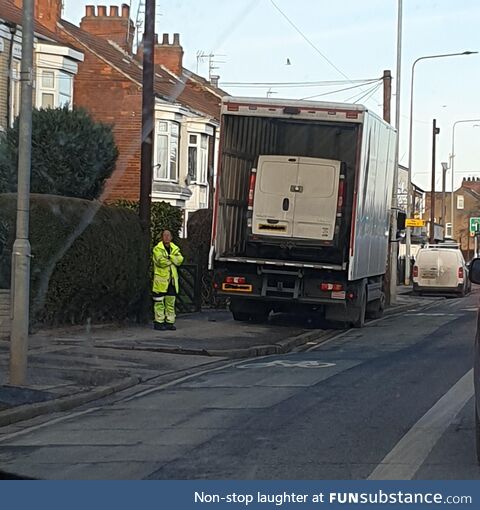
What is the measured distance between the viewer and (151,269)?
19188mm

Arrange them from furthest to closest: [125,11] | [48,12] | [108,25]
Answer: [108,25] → [125,11] → [48,12]

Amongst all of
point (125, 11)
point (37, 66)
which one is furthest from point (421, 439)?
point (125, 11)

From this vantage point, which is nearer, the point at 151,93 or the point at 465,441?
the point at 465,441

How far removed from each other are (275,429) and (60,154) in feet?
39.7

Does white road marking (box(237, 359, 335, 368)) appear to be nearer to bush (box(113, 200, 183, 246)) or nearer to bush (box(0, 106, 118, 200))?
bush (box(0, 106, 118, 200))

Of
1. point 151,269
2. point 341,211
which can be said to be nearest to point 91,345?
point 151,269

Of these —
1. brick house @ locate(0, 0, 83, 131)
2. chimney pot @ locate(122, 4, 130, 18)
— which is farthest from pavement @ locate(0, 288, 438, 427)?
chimney pot @ locate(122, 4, 130, 18)

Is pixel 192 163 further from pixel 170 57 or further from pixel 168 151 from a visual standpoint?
pixel 170 57

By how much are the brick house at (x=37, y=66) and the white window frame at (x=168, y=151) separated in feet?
24.6

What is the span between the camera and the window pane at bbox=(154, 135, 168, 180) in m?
37.9

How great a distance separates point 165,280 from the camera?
1769cm

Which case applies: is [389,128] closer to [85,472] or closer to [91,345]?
[91,345]

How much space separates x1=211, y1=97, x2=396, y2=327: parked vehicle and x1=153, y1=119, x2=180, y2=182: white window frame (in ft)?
58.7

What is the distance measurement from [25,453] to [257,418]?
2.37 metres
